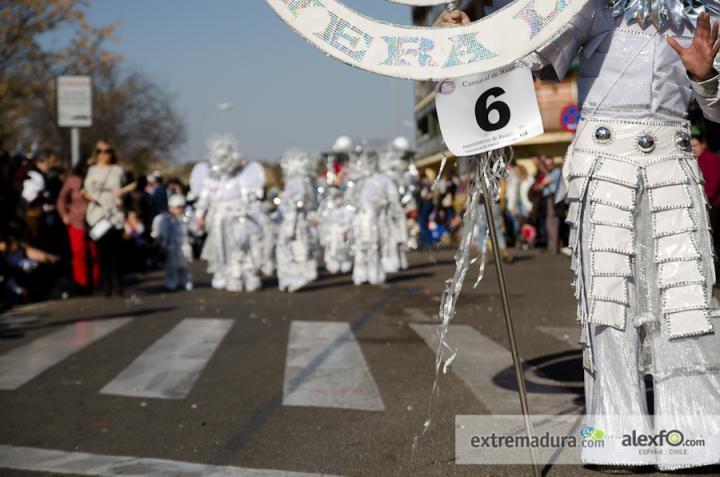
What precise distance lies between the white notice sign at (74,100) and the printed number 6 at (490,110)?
1578 cm

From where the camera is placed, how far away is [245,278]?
15820 millimetres

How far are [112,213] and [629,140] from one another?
1065cm

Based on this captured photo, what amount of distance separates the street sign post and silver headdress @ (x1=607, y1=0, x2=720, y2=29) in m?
15.7

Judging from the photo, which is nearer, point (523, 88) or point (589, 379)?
point (523, 88)

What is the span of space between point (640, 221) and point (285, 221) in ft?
43.5

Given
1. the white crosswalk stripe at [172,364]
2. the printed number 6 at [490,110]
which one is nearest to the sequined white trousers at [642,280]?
the printed number 6 at [490,110]

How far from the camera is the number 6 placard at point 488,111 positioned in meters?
4.47

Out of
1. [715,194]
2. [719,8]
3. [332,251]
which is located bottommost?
[332,251]

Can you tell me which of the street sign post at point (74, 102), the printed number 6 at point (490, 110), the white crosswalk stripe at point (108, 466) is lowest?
the white crosswalk stripe at point (108, 466)

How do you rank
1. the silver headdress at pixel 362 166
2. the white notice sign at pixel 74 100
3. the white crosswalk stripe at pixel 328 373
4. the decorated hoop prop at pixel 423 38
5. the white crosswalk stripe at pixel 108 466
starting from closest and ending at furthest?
the decorated hoop prop at pixel 423 38 < the white crosswalk stripe at pixel 108 466 < the white crosswalk stripe at pixel 328 373 < the white notice sign at pixel 74 100 < the silver headdress at pixel 362 166

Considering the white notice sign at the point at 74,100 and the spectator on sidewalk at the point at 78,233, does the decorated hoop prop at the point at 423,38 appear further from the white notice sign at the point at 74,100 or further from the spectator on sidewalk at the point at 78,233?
the white notice sign at the point at 74,100

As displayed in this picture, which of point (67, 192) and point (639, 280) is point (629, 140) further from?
point (67, 192)

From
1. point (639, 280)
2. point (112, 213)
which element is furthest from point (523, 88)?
point (112, 213)

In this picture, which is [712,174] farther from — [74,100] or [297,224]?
[74,100]
